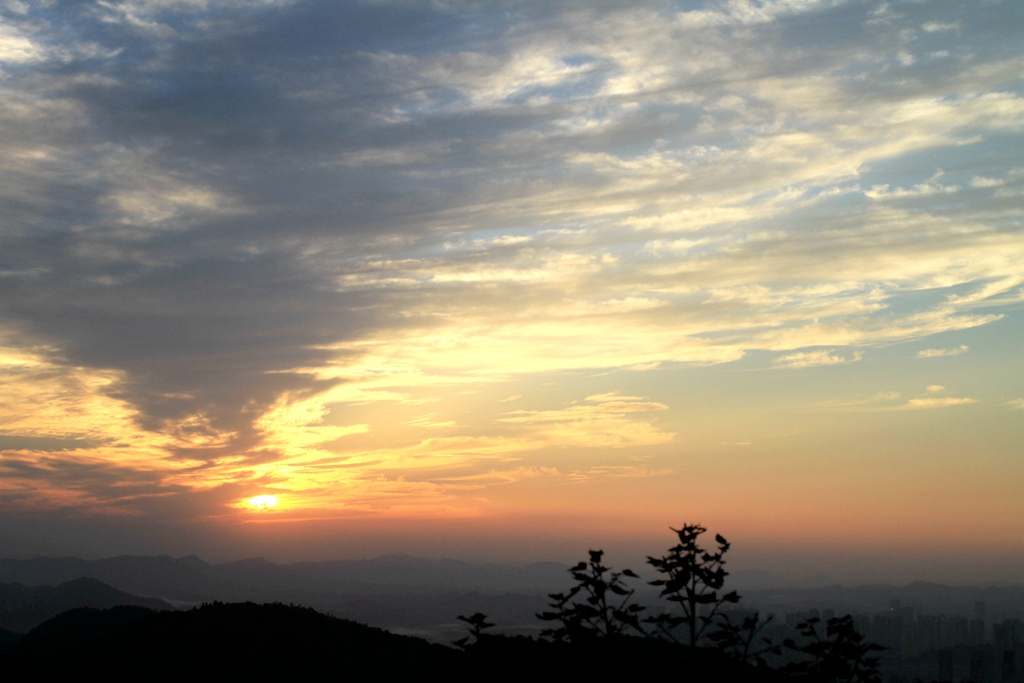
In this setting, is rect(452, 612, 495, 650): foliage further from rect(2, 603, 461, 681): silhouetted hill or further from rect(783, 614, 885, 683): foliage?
rect(2, 603, 461, 681): silhouetted hill

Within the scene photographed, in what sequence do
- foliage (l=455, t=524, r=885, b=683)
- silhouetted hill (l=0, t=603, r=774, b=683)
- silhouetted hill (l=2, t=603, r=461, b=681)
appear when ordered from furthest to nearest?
1. silhouetted hill (l=2, t=603, r=461, b=681)
2. silhouetted hill (l=0, t=603, r=774, b=683)
3. foliage (l=455, t=524, r=885, b=683)

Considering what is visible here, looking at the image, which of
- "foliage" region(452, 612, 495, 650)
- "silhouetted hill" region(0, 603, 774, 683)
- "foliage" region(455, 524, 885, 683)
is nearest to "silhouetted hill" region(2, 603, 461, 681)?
"silhouetted hill" region(0, 603, 774, 683)

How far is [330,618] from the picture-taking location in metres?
73.8

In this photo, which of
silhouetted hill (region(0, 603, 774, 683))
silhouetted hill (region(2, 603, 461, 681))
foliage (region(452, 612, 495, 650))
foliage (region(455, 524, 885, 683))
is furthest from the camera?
silhouetted hill (region(2, 603, 461, 681))

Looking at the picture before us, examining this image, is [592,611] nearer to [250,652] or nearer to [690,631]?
[690,631]

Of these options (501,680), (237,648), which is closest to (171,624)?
(237,648)

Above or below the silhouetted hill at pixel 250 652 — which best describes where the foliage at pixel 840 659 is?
above

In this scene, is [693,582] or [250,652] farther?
[250,652]

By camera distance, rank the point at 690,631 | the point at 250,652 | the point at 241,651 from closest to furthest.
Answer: the point at 690,631 < the point at 250,652 < the point at 241,651

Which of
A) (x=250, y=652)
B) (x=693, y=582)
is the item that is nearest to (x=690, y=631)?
(x=693, y=582)

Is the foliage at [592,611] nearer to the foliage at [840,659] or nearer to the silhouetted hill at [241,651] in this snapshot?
the foliage at [840,659]

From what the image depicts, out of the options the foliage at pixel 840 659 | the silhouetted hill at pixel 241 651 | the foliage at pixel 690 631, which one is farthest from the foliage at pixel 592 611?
the silhouetted hill at pixel 241 651

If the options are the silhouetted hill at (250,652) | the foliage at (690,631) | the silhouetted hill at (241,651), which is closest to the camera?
the foliage at (690,631)

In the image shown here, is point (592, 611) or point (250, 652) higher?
point (592, 611)
